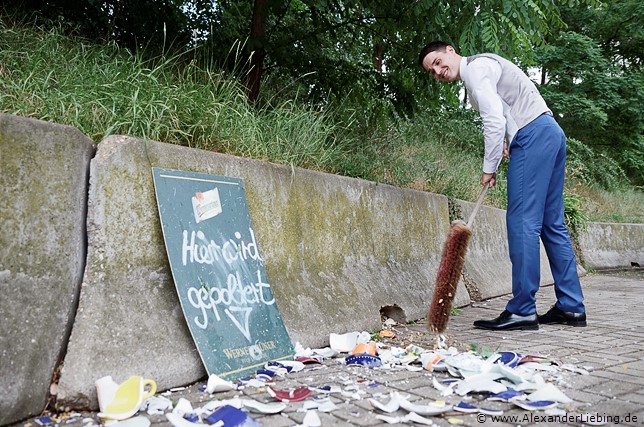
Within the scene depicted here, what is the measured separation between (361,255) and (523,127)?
1.46m

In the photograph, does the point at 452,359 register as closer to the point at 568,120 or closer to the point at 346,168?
the point at 346,168

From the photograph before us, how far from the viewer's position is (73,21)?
4363 millimetres

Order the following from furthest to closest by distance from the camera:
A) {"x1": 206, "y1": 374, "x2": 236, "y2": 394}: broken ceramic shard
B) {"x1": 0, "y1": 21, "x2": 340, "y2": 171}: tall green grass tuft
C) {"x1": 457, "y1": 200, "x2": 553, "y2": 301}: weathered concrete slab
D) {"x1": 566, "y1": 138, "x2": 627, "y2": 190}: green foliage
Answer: {"x1": 566, "y1": 138, "x2": 627, "y2": 190}: green foliage < {"x1": 457, "y1": 200, "x2": 553, "y2": 301}: weathered concrete slab < {"x1": 0, "y1": 21, "x2": 340, "y2": 171}: tall green grass tuft < {"x1": 206, "y1": 374, "x2": 236, "y2": 394}: broken ceramic shard

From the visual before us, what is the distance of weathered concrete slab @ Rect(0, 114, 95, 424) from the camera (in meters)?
1.84

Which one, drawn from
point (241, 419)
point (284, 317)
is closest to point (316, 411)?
point (241, 419)

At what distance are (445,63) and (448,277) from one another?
1557 millimetres

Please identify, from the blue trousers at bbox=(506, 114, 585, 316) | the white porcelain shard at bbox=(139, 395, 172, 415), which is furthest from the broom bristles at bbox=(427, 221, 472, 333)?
the white porcelain shard at bbox=(139, 395, 172, 415)

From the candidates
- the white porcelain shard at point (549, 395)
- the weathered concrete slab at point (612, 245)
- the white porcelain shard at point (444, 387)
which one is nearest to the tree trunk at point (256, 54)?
the white porcelain shard at point (444, 387)

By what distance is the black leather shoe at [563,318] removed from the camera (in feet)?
12.7

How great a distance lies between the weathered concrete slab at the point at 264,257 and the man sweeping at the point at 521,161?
0.80m

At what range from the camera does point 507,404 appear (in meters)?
2.09

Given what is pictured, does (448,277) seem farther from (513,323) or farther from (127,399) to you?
(127,399)

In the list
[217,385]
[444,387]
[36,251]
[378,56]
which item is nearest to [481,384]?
[444,387]

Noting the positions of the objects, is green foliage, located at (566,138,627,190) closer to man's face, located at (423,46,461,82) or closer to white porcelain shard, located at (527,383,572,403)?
man's face, located at (423,46,461,82)
